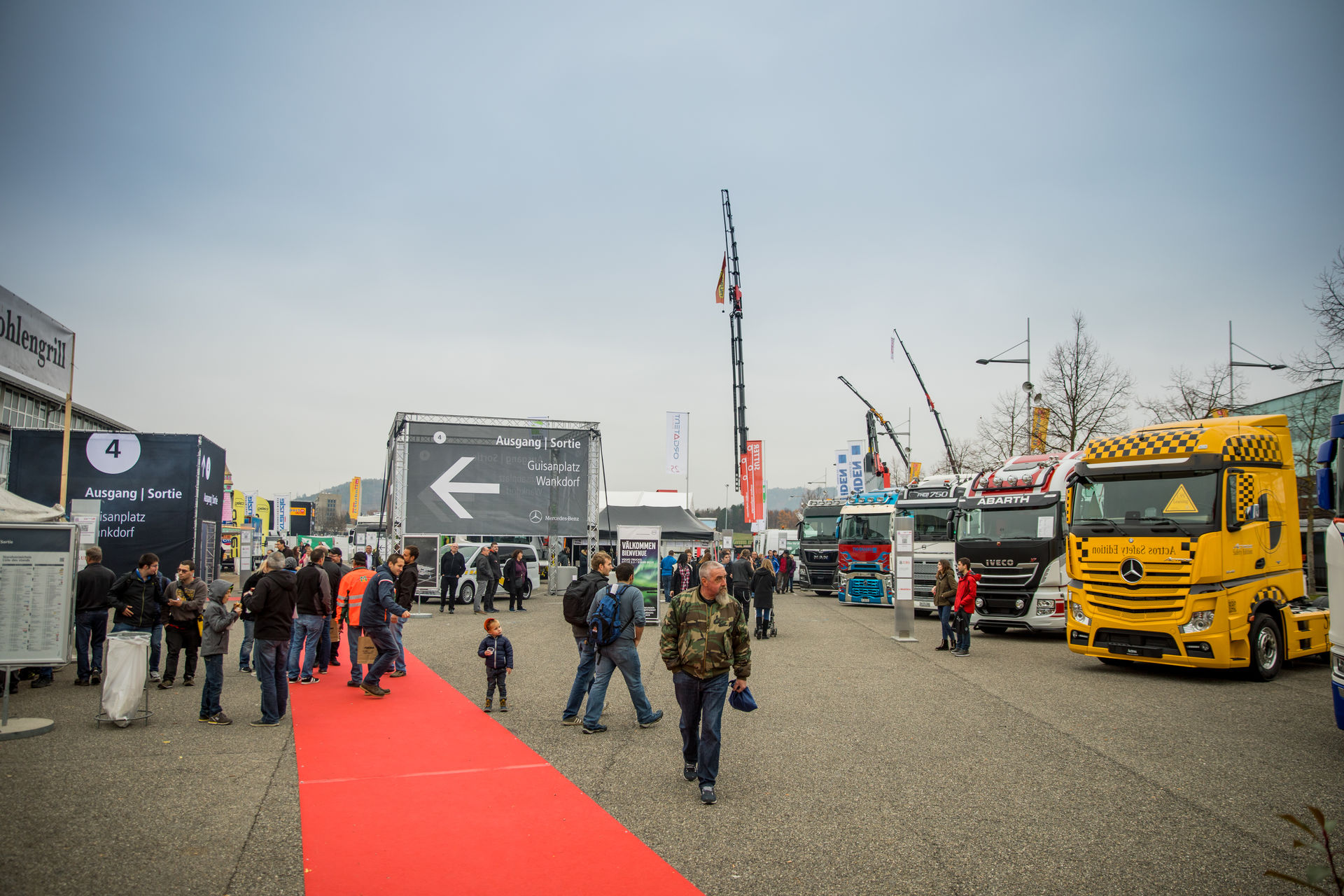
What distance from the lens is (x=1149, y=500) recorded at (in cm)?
1136

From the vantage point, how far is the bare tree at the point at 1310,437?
1867 centimetres

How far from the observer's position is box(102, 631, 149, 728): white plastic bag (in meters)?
7.85

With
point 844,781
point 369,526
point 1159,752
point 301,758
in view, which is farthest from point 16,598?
point 369,526

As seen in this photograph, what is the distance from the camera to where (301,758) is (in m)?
7.10

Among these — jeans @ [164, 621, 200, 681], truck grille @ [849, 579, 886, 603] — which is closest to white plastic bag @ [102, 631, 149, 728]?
jeans @ [164, 621, 200, 681]

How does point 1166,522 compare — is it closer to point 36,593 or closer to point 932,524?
point 932,524

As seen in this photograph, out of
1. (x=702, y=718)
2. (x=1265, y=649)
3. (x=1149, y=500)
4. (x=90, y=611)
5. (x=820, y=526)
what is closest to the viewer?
(x=702, y=718)

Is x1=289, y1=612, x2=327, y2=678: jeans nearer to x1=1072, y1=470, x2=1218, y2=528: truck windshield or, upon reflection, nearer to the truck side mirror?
x1=1072, y1=470, x2=1218, y2=528: truck windshield

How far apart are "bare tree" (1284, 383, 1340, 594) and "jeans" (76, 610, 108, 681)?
1987 cm

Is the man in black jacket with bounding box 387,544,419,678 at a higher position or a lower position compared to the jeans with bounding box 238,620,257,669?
higher

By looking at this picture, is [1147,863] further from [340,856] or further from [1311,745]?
[340,856]

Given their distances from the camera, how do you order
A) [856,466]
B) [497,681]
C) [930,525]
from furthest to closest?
[856,466] → [930,525] → [497,681]

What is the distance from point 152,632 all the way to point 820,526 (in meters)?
25.5

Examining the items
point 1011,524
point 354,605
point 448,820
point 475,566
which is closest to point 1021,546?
point 1011,524
